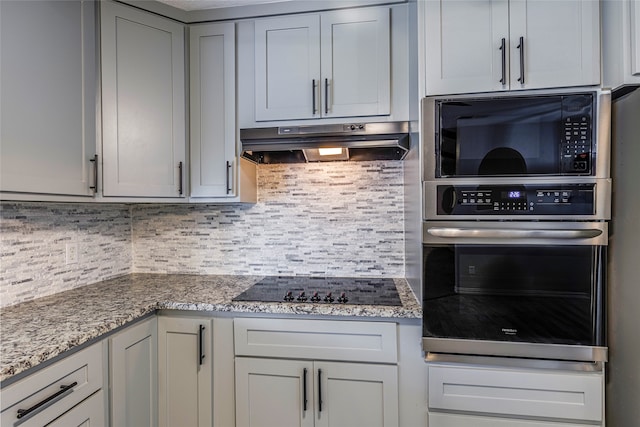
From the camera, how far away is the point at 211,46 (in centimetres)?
170

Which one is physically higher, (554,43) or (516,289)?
(554,43)

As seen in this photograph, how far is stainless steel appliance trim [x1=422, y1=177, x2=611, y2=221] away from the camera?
3.80ft

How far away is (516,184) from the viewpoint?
120cm

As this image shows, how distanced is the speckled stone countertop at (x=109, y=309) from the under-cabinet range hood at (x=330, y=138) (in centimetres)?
73

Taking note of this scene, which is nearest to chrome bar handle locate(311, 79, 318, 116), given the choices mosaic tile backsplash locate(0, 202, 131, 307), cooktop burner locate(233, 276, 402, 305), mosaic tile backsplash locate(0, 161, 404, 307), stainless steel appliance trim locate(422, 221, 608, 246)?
mosaic tile backsplash locate(0, 161, 404, 307)

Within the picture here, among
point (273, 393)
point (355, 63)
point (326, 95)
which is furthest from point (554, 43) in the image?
point (273, 393)

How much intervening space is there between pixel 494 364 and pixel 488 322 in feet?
0.53

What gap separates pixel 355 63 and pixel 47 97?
4.29ft

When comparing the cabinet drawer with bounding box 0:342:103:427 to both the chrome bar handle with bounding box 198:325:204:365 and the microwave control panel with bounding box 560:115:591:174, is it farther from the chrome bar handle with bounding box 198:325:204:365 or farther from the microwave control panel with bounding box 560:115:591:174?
the microwave control panel with bounding box 560:115:591:174

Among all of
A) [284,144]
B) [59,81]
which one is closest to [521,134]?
[284,144]

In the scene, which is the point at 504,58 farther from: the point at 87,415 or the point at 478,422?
the point at 87,415

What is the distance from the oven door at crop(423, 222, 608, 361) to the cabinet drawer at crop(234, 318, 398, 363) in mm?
183

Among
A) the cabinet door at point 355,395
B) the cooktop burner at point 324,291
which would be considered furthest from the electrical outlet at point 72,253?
the cabinet door at point 355,395

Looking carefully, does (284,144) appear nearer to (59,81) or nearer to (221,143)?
(221,143)
